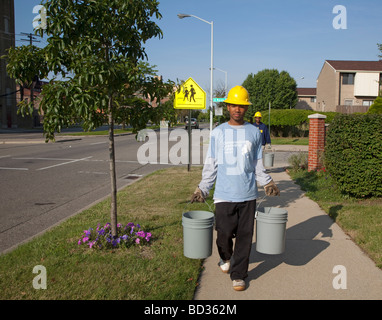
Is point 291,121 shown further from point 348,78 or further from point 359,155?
point 359,155

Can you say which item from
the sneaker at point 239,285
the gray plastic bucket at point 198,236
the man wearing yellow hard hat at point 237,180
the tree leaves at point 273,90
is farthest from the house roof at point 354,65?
the sneaker at point 239,285

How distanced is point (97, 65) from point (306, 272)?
334 centimetres

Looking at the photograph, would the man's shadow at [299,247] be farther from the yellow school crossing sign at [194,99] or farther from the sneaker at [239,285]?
the yellow school crossing sign at [194,99]

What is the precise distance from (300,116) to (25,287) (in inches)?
1154

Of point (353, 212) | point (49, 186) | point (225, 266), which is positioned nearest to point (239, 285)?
point (225, 266)

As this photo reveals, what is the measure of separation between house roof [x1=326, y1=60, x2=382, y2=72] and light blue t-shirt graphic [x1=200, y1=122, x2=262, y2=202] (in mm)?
44687

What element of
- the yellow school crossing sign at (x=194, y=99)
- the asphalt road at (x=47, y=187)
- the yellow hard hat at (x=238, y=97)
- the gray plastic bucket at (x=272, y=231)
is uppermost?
the yellow school crossing sign at (x=194, y=99)

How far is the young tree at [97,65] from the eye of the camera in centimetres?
431

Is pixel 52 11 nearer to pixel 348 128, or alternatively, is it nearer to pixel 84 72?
pixel 84 72

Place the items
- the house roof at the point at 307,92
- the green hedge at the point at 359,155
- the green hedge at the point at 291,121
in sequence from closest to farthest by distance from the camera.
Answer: the green hedge at the point at 359,155 → the green hedge at the point at 291,121 → the house roof at the point at 307,92

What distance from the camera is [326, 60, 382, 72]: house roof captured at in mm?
44312

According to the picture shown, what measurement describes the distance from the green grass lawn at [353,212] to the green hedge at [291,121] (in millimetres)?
21501

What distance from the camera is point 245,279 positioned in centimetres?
416

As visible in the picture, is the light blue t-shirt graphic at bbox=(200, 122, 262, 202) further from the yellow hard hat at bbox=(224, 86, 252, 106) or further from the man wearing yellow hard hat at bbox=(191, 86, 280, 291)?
the yellow hard hat at bbox=(224, 86, 252, 106)
